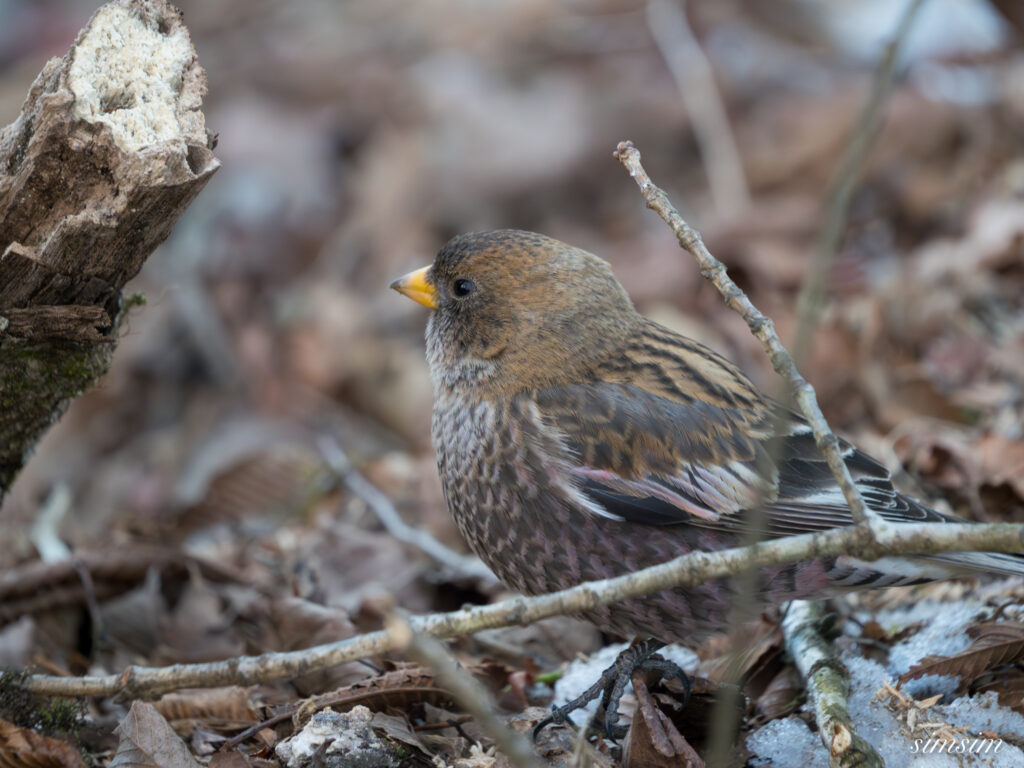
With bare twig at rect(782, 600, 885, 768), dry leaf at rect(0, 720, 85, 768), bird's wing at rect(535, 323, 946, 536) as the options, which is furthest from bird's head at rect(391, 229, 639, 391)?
dry leaf at rect(0, 720, 85, 768)

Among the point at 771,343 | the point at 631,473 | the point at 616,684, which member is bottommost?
the point at 616,684

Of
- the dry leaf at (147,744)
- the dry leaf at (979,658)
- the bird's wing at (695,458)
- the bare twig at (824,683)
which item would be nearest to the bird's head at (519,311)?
the bird's wing at (695,458)

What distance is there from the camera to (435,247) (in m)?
7.60

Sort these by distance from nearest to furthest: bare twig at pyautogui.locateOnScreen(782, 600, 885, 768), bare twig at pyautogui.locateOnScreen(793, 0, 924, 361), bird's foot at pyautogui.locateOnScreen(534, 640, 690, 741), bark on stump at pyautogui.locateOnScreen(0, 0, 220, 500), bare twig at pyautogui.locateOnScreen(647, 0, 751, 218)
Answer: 1. bare twig at pyautogui.locateOnScreen(793, 0, 924, 361)
2. bare twig at pyautogui.locateOnScreen(782, 600, 885, 768)
3. bark on stump at pyautogui.locateOnScreen(0, 0, 220, 500)
4. bird's foot at pyautogui.locateOnScreen(534, 640, 690, 741)
5. bare twig at pyautogui.locateOnScreen(647, 0, 751, 218)

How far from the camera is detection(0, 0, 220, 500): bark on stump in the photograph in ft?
8.46

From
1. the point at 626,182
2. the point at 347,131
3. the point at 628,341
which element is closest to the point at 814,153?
the point at 626,182

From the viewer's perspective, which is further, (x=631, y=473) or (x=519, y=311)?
(x=519, y=311)

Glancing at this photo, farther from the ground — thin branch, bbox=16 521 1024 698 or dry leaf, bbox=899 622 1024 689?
thin branch, bbox=16 521 1024 698

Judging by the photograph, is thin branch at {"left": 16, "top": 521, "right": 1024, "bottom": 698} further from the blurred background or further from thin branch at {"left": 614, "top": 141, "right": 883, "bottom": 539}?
the blurred background

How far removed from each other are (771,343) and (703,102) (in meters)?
5.75

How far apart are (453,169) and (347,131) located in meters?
1.40

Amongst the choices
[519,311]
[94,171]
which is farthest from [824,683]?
[94,171]

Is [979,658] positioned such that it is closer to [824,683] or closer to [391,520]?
[824,683]

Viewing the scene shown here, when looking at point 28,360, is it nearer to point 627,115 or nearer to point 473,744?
point 473,744
